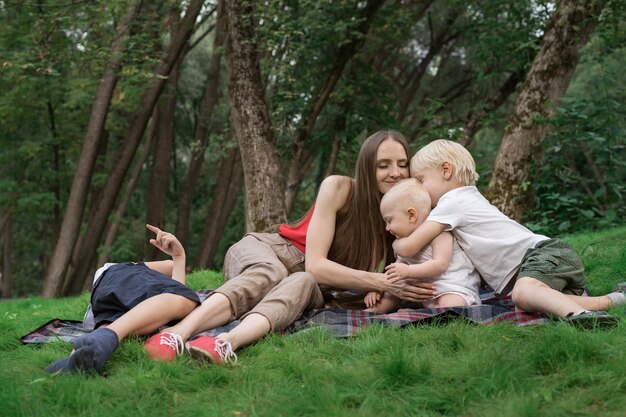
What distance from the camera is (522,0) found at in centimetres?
1020

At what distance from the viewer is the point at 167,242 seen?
430 cm

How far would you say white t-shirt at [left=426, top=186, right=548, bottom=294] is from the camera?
424 centimetres

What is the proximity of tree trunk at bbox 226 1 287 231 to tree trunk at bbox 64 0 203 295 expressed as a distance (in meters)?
4.14

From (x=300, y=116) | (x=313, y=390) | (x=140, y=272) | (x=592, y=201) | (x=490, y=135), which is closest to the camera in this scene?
(x=313, y=390)

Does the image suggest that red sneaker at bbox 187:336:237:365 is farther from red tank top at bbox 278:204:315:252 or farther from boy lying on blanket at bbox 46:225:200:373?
red tank top at bbox 278:204:315:252

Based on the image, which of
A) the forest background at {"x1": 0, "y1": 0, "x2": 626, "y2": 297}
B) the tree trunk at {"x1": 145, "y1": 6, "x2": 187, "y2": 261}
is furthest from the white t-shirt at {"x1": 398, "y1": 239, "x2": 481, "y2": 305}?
the tree trunk at {"x1": 145, "y1": 6, "x2": 187, "y2": 261}

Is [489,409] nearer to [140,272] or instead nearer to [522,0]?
[140,272]

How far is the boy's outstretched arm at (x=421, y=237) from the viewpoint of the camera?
4199 millimetres

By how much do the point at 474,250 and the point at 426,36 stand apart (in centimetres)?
1449

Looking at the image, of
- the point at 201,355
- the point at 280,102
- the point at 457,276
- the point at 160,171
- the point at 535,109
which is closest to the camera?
the point at 201,355

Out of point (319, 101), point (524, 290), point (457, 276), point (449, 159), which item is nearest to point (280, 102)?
point (319, 101)

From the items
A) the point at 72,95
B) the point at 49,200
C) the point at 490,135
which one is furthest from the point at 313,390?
the point at 490,135

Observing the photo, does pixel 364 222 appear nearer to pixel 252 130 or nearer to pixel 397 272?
pixel 397 272

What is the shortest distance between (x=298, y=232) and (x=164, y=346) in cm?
170
